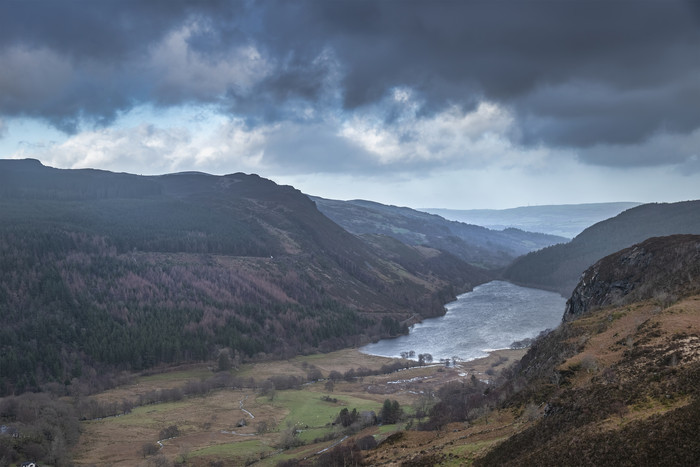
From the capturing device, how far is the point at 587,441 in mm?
21500

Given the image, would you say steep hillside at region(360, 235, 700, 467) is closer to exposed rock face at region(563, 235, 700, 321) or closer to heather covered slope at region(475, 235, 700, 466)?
heather covered slope at region(475, 235, 700, 466)

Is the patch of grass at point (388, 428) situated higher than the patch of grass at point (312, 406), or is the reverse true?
the patch of grass at point (388, 428)

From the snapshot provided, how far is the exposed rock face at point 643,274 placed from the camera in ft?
171

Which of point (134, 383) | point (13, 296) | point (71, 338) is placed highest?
point (13, 296)

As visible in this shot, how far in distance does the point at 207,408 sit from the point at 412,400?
152 ft

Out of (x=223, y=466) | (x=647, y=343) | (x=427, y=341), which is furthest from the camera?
(x=427, y=341)

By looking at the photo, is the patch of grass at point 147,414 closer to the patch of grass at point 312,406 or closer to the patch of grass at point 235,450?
the patch of grass at point 312,406

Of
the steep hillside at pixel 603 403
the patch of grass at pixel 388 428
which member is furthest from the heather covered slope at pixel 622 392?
the patch of grass at pixel 388 428

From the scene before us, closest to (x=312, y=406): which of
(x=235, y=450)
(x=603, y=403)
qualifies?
(x=235, y=450)

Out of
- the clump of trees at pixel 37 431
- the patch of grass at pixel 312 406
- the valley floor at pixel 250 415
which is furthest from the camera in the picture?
the patch of grass at pixel 312 406

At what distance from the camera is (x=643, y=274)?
2616 inches

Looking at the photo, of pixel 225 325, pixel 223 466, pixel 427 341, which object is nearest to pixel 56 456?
pixel 223 466

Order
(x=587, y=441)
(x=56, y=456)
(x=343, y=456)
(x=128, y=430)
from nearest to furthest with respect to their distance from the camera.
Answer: (x=587, y=441) → (x=343, y=456) → (x=56, y=456) → (x=128, y=430)

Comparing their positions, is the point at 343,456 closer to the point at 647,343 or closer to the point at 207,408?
the point at 647,343
